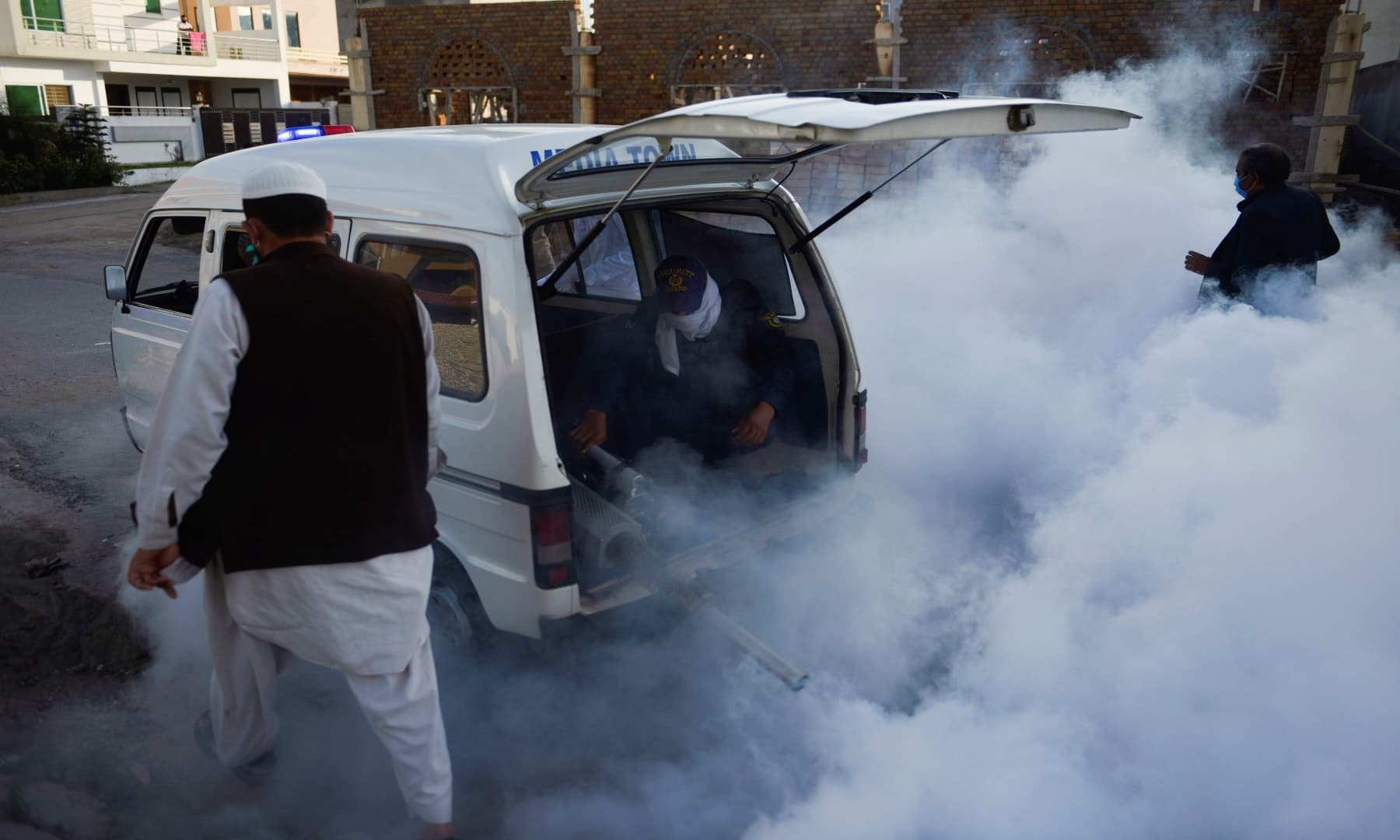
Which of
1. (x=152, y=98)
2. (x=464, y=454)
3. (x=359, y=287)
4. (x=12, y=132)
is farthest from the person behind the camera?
(x=152, y=98)

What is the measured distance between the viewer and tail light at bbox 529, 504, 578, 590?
10.1ft

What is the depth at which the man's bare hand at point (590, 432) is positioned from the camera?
3.77 meters

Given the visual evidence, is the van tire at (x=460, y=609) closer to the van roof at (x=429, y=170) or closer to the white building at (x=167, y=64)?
the van roof at (x=429, y=170)

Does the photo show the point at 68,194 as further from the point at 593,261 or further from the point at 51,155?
the point at 593,261

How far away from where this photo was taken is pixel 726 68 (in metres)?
13.0

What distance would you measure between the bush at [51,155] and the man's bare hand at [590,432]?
2374 cm

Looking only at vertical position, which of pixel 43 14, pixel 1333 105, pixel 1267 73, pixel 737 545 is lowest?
pixel 737 545

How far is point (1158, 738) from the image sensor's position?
3084 mm

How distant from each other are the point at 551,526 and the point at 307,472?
82 cm

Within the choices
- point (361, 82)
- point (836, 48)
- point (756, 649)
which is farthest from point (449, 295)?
point (361, 82)

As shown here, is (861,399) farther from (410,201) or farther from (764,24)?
(764,24)

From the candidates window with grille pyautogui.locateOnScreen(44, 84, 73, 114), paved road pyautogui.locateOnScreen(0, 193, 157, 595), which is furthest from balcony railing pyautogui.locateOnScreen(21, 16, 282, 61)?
paved road pyautogui.locateOnScreen(0, 193, 157, 595)

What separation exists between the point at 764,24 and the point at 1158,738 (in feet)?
37.0

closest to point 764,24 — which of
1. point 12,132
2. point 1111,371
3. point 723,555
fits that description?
point 1111,371
